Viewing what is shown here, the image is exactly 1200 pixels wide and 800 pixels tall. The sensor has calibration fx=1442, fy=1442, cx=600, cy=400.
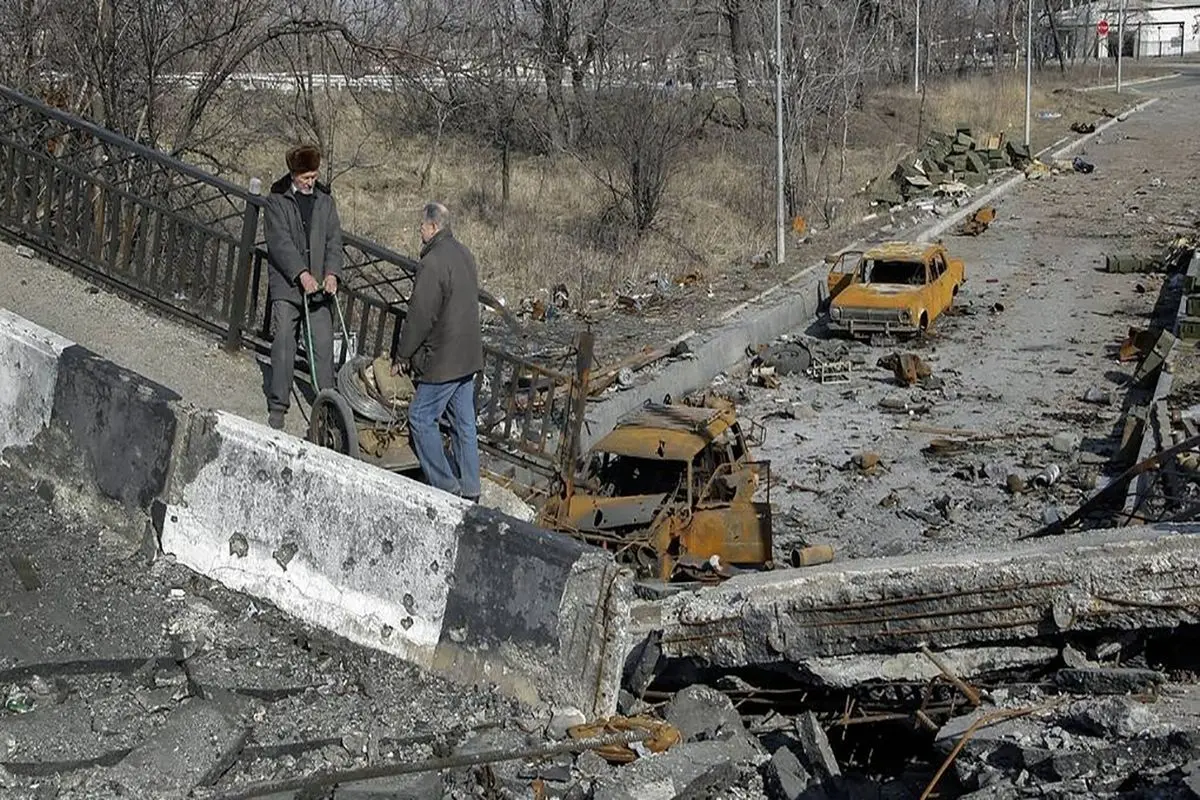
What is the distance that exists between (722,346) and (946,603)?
36.2ft

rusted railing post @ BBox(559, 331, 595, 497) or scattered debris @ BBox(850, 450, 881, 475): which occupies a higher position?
rusted railing post @ BBox(559, 331, 595, 497)

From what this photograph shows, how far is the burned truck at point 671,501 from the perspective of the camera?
934cm

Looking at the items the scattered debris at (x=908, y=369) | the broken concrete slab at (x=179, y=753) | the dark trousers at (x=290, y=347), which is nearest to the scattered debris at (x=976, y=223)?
the scattered debris at (x=908, y=369)

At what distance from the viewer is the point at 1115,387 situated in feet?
54.0

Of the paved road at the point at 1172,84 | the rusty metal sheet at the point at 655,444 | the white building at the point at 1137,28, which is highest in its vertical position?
the white building at the point at 1137,28

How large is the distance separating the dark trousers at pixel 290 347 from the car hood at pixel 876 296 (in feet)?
35.9

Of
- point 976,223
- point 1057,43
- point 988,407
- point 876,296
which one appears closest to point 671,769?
point 988,407

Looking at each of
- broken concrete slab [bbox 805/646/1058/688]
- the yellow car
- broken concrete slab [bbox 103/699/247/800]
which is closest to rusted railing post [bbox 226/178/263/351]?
broken concrete slab [bbox 103/699/247/800]

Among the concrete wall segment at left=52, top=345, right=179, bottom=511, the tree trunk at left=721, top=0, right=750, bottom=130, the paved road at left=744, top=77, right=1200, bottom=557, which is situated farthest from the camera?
the tree trunk at left=721, top=0, right=750, bottom=130

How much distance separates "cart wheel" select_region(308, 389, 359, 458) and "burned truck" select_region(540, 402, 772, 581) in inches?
59.4

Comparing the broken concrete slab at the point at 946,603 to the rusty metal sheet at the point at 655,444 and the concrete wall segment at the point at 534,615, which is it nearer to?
the concrete wall segment at the point at 534,615

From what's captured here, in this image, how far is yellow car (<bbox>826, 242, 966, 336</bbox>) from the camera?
62.2 feet

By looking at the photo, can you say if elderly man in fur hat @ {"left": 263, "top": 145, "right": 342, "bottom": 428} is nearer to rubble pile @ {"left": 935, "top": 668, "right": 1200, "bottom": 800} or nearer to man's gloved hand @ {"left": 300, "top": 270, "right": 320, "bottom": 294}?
man's gloved hand @ {"left": 300, "top": 270, "right": 320, "bottom": 294}

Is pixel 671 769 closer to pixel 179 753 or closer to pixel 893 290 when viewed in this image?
pixel 179 753
